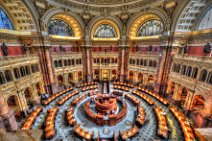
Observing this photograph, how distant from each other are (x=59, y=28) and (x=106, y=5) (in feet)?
38.7

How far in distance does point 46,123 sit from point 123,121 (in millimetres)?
10107

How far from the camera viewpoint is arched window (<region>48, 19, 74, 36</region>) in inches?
874

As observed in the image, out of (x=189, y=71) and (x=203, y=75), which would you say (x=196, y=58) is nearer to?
(x=189, y=71)

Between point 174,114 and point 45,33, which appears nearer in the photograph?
point 174,114

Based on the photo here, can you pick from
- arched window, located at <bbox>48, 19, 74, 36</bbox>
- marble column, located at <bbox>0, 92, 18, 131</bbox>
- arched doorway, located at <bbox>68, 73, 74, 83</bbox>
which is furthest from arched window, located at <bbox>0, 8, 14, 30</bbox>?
arched doorway, located at <bbox>68, 73, 74, 83</bbox>

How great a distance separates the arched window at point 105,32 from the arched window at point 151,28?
677 centimetres

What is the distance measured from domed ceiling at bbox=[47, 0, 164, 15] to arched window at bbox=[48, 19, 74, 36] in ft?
14.2

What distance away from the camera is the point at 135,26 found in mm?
25031

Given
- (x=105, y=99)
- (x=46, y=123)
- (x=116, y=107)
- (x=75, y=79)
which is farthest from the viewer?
(x=75, y=79)

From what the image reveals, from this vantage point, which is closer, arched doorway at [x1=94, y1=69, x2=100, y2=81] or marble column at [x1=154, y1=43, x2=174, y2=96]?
marble column at [x1=154, y1=43, x2=174, y2=96]

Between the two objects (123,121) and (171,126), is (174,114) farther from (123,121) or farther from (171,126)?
(123,121)

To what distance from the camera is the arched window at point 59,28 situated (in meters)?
22.2

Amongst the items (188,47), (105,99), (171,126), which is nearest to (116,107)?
(105,99)

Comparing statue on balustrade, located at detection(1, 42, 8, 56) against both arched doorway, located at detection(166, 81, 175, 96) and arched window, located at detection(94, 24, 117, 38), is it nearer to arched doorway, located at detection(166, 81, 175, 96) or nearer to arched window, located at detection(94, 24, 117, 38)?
arched window, located at detection(94, 24, 117, 38)
